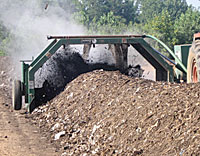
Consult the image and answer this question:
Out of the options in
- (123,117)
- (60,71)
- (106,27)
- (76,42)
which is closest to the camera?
(123,117)

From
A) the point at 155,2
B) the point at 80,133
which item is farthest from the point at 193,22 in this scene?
the point at 155,2

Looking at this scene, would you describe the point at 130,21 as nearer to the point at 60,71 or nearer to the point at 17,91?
the point at 60,71

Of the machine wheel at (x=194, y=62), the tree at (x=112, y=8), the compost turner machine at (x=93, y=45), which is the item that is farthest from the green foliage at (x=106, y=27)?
the machine wheel at (x=194, y=62)

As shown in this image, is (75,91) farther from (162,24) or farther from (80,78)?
(162,24)

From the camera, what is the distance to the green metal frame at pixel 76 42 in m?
9.77

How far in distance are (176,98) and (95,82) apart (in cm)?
308

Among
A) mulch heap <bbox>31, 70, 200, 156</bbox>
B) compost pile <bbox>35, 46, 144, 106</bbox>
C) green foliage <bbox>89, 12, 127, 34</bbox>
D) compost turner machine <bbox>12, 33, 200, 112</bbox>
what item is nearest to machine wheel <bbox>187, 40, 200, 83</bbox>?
compost turner machine <bbox>12, 33, 200, 112</bbox>

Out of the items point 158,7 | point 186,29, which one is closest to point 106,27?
point 186,29

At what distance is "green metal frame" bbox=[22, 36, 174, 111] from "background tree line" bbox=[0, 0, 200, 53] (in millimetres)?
14400

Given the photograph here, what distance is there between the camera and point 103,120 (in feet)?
24.2

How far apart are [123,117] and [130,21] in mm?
43473

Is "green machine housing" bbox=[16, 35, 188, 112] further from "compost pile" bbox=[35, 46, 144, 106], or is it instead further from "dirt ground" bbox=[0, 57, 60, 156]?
"dirt ground" bbox=[0, 57, 60, 156]

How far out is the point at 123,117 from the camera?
274 inches

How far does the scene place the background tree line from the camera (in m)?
31.9
